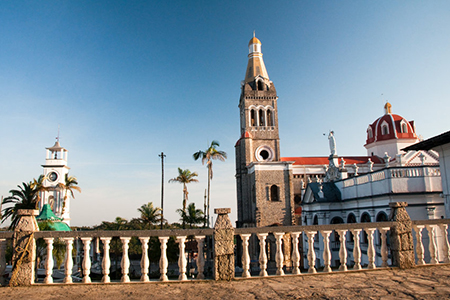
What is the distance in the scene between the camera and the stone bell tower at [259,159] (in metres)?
36.6

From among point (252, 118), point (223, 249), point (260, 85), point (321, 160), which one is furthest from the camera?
point (321, 160)

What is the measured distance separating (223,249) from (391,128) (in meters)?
50.0

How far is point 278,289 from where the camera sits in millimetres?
5164

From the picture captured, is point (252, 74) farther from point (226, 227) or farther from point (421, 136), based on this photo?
point (226, 227)

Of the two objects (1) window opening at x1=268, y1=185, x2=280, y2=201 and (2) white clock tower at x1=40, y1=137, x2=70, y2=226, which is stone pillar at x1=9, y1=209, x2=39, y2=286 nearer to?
(1) window opening at x1=268, y1=185, x2=280, y2=201

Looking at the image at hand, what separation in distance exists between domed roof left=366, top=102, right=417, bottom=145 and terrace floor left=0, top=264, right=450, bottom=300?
47482mm

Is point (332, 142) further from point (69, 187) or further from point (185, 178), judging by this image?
point (69, 187)

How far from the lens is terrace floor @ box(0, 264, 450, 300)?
4.86 m

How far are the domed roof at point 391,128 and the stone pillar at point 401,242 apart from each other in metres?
46.5

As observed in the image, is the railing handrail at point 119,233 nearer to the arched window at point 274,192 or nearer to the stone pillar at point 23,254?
the stone pillar at point 23,254

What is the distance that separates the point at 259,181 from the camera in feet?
121

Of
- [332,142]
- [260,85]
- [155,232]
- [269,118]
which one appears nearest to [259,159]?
[269,118]

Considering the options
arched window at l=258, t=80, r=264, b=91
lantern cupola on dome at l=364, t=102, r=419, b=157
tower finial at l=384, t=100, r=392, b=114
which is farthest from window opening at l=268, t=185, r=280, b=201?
tower finial at l=384, t=100, r=392, b=114

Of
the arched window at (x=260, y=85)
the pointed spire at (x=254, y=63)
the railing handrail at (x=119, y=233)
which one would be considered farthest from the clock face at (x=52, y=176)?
the railing handrail at (x=119, y=233)
